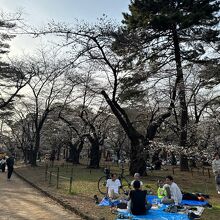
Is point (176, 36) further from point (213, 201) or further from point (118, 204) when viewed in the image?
point (118, 204)

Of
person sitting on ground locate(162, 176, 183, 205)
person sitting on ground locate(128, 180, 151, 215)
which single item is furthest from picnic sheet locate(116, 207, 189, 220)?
person sitting on ground locate(162, 176, 183, 205)

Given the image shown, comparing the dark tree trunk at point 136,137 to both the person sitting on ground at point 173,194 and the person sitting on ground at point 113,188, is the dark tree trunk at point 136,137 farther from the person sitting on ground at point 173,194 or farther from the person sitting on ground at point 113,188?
the person sitting on ground at point 173,194

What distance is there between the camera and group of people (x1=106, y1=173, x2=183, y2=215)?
337 inches

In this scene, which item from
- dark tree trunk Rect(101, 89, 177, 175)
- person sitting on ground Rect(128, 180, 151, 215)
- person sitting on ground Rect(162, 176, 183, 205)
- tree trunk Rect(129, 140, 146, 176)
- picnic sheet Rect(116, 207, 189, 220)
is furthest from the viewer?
tree trunk Rect(129, 140, 146, 176)

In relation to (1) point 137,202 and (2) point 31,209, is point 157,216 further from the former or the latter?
(2) point 31,209

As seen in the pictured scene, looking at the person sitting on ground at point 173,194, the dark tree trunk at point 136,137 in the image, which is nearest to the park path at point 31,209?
the person sitting on ground at point 173,194

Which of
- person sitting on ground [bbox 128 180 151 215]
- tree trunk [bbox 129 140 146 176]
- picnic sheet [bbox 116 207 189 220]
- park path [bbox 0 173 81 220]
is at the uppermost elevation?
tree trunk [bbox 129 140 146 176]

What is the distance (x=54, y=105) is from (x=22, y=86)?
26.4ft

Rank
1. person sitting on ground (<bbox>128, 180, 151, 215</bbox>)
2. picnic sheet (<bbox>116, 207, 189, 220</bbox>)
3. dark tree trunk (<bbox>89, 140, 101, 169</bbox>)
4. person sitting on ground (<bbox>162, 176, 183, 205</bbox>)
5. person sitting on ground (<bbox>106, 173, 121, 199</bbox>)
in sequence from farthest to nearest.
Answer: dark tree trunk (<bbox>89, 140, 101, 169</bbox>), person sitting on ground (<bbox>106, 173, 121, 199</bbox>), person sitting on ground (<bbox>162, 176, 183, 205</bbox>), person sitting on ground (<bbox>128, 180, 151, 215</bbox>), picnic sheet (<bbox>116, 207, 189, 220</bbox>)

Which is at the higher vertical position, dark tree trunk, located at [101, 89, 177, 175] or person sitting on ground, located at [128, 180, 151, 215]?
dark tree trunk, located at [101, 89, 177, 175]

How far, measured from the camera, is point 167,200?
9.74m

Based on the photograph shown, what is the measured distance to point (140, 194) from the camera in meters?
8.48

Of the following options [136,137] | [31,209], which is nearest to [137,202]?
[31,209]

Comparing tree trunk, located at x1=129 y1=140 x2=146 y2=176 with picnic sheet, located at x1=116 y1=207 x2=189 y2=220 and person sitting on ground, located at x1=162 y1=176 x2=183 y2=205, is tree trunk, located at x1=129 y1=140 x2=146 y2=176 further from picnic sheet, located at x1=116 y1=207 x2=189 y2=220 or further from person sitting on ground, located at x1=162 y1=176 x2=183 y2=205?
picnic sheet, located at x1=116 y1=207 x2=189 y2=220
